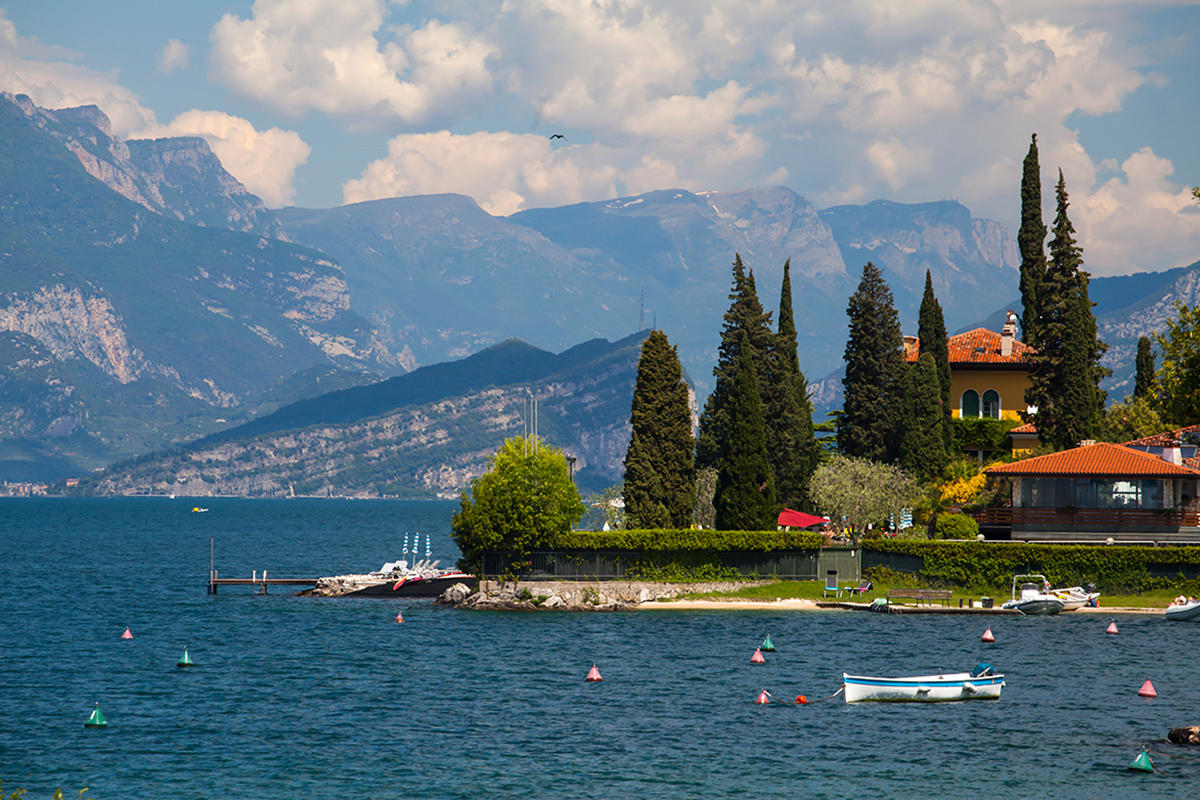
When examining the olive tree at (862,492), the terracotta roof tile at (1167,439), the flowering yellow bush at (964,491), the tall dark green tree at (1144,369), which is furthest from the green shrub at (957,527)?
the tall dark green tree at (1144,369)

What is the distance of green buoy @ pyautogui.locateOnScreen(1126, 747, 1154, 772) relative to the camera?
3975 cm

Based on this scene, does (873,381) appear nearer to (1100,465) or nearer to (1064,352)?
(1064,352)

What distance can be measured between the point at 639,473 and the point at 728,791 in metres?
47.5

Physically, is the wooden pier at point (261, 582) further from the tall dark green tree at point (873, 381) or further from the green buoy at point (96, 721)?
the green buoy at point (96, 721)

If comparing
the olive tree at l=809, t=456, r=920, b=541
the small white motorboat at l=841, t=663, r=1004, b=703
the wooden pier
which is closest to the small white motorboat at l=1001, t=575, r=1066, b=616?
the olive tree at l=809, t=456, r=920, b=541

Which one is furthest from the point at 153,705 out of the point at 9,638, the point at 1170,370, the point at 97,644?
the point at 1170,370

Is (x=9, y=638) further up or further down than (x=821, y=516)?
further down

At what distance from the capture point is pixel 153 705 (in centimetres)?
5306

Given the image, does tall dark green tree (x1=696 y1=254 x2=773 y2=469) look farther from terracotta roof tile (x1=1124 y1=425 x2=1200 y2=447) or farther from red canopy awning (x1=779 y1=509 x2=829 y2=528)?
terracotta roof tile (x1=1124 y1=425 x2=1200 y2=447)

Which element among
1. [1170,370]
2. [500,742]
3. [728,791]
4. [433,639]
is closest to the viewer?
[728,791]

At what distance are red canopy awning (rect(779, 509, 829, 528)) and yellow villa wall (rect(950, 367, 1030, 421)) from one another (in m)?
23.4

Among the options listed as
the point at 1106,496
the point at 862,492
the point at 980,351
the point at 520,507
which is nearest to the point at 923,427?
the point at 862,492

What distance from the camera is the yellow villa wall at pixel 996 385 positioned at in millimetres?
110562

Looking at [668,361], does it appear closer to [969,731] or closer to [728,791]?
[969,731]
